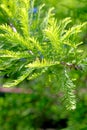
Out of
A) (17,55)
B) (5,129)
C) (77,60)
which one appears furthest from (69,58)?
(5,129)

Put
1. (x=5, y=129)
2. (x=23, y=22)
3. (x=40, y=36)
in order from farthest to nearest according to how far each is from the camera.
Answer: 1. (x=5, y=129)
2. (x=40, y=36)
3. (x=23, y=22)

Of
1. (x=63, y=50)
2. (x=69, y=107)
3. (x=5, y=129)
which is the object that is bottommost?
(x=5, y=129)

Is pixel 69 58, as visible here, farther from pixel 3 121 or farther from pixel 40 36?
pixel 3 121

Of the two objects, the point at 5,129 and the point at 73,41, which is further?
the point at 5,129

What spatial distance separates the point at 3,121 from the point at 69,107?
5.03ft

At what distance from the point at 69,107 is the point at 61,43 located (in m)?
0.13

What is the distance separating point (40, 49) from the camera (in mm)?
743

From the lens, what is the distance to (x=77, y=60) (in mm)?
799

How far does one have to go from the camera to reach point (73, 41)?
0.78 metres

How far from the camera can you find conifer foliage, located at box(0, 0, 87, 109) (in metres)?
0.73

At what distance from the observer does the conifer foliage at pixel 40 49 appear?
73 cm

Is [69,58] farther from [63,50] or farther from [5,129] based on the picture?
[5,129]

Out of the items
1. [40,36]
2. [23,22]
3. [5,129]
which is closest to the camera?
[23,22]

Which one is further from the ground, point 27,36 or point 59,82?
point 27,36
